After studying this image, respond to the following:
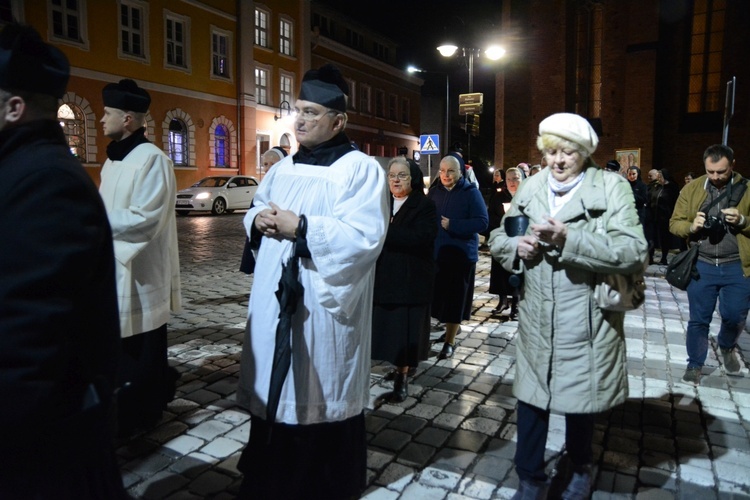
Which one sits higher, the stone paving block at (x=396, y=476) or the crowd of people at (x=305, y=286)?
the crowd of people at (x=305, y=286)

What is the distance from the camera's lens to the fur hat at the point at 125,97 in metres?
3.76

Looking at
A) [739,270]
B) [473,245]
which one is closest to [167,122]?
[473,245]

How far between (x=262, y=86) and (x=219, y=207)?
1190 cm

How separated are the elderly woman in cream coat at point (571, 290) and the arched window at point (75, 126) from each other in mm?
23520

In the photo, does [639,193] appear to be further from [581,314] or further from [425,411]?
[581,314]

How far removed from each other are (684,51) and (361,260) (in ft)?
71.3

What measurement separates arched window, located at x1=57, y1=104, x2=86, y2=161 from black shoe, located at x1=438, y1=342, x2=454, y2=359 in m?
21.2

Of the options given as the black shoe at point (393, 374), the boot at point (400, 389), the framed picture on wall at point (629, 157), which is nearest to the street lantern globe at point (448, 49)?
the framed picture on wall at point (629, 157)

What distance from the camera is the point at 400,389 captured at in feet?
15.5

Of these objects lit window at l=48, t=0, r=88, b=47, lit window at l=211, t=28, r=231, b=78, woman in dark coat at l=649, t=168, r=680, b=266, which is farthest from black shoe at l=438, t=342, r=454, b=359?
lit window at l=211, t=28, r=231, b=78

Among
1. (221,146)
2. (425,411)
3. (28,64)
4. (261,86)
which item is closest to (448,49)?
(425,411)

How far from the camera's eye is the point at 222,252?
44.0ft

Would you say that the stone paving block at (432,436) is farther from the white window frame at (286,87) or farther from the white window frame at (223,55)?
the white window frame at (286,87)

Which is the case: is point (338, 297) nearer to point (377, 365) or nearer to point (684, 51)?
point (377, 365)
